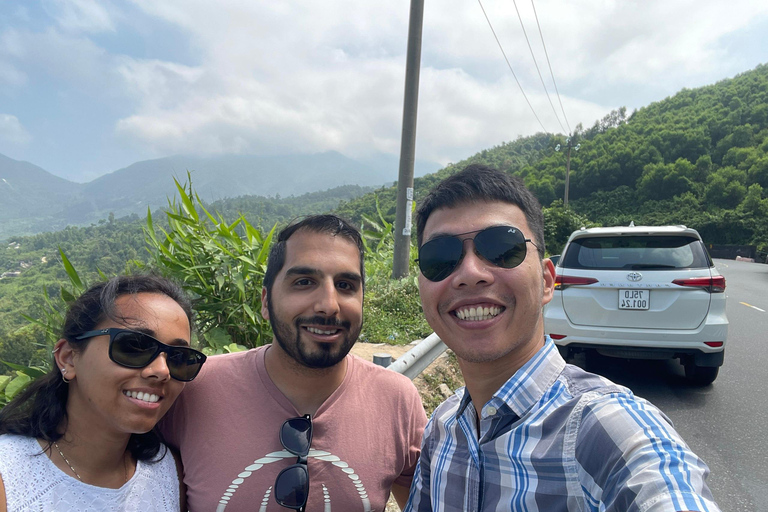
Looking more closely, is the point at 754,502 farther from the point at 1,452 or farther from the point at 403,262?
the point at 403,262

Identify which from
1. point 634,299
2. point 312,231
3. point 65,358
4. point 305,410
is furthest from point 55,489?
point 634,299

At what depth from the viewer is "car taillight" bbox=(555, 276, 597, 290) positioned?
16.0 feet

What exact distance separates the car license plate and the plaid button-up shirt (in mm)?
3860

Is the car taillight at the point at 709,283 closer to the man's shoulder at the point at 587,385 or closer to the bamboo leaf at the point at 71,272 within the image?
the man's shoulder at the point at 587,385

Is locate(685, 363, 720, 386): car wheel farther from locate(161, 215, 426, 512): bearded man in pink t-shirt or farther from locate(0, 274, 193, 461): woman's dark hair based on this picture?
locate(0, 274, 193, 461): woman's dark hair

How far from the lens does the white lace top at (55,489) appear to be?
1.35m

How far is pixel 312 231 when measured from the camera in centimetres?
202

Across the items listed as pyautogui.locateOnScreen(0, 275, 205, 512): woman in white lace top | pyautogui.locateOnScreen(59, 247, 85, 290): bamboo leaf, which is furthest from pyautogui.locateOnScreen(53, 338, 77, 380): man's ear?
pyautogui.locateOnScreen(59, 247, 85, 290): bamboo leaf

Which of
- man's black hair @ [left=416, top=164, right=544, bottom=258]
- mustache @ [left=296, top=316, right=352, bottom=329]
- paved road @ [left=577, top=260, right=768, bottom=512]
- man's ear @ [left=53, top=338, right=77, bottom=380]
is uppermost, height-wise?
man's black hair @ [left=416, top=164, right=544, bottom=258]

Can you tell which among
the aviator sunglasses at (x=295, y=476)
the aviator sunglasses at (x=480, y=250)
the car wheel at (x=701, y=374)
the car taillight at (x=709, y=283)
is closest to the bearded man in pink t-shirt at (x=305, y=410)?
the aviator sunglasses at (x=295, y=476)

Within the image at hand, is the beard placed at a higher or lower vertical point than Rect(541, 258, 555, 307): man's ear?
lower

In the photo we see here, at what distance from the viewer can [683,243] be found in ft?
15.7

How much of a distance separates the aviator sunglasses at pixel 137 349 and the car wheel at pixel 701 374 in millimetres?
5152

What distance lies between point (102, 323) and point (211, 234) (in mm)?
2015
